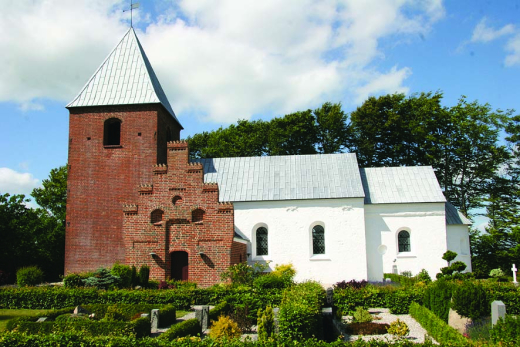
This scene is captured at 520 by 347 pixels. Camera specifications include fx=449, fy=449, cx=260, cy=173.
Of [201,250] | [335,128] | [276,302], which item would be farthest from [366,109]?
[276,302]

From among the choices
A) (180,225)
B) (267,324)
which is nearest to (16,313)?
(180,225)

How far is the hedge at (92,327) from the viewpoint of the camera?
10.9 metres

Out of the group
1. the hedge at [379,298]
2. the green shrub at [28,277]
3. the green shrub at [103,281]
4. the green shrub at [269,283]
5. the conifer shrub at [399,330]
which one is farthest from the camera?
the green shrub at [28,277]

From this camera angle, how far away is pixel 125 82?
77.7 feet

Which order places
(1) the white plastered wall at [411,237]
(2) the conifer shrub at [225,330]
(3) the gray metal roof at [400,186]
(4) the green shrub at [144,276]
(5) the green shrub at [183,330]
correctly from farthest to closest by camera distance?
(3) the gray metal roof at [400,186]
(1) the white plastered wall at [411,237]
(4) the green shrub at [144,276]
(2) the conifer shrub at [225,330]
(5) the green shrub at [183,330]

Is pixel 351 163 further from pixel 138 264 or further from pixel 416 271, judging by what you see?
pixel 138 264

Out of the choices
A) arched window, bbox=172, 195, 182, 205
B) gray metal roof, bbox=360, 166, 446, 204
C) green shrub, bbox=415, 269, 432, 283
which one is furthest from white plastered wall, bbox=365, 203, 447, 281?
arched window, bbox=172, 195, 182, 205

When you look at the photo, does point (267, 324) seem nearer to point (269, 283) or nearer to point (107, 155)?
point (269, 283)

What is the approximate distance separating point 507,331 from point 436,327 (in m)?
2.48

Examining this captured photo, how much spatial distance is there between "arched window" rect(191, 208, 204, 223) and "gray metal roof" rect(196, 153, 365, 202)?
12.6ft

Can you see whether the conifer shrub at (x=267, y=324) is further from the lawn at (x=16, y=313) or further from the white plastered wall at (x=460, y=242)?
the white plastered wall at (x=460, y=242)

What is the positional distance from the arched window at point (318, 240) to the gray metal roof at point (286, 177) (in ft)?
5.63

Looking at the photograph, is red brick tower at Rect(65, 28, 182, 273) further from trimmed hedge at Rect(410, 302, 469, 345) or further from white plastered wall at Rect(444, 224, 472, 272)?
white plastered wall at Rect(444, 224, 472, 272)

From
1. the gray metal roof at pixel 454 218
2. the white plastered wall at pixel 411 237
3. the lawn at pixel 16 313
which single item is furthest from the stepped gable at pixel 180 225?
the gray metal roof at pixel 454 218
